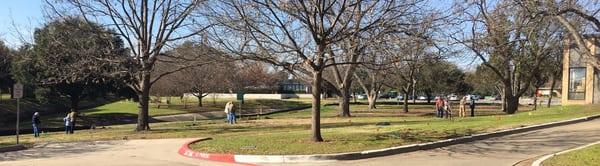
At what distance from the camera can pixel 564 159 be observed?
12.0m

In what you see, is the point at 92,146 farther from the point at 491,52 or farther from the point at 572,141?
the point at 491,52

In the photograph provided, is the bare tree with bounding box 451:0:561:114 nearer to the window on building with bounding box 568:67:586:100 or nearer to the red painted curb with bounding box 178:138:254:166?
the window on building with bounding box 568:67:586:100

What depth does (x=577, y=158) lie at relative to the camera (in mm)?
12023

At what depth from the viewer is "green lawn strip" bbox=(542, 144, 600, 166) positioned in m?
11.4

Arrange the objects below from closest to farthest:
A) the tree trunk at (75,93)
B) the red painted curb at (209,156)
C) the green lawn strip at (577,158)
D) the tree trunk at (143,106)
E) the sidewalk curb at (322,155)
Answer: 1. the green lawn strip at (577,158)
2. the sidewalk curb at (322,155)
3. the red painted curb at (209,156)
4. the tree trunk at (143,106)
5. the tree trunk at (75,93)

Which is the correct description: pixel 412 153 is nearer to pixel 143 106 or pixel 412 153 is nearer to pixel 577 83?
pixel 143 106

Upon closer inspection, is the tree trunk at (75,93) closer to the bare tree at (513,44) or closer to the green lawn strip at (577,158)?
the bare tree at (513,44)

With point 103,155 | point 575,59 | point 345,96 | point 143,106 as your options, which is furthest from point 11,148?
point 575,59

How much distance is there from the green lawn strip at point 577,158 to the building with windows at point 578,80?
30778 millimetres

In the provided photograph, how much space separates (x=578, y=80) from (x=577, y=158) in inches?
1366

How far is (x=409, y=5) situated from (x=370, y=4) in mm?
1095

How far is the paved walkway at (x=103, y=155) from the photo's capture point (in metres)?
→ 14.9

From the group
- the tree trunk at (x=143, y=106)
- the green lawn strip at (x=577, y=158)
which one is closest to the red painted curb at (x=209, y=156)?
the green lawn strip at (x=577, y=158)

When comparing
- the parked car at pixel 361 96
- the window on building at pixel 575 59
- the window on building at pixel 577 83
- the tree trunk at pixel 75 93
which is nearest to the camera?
the window on building at pixel 575 59
